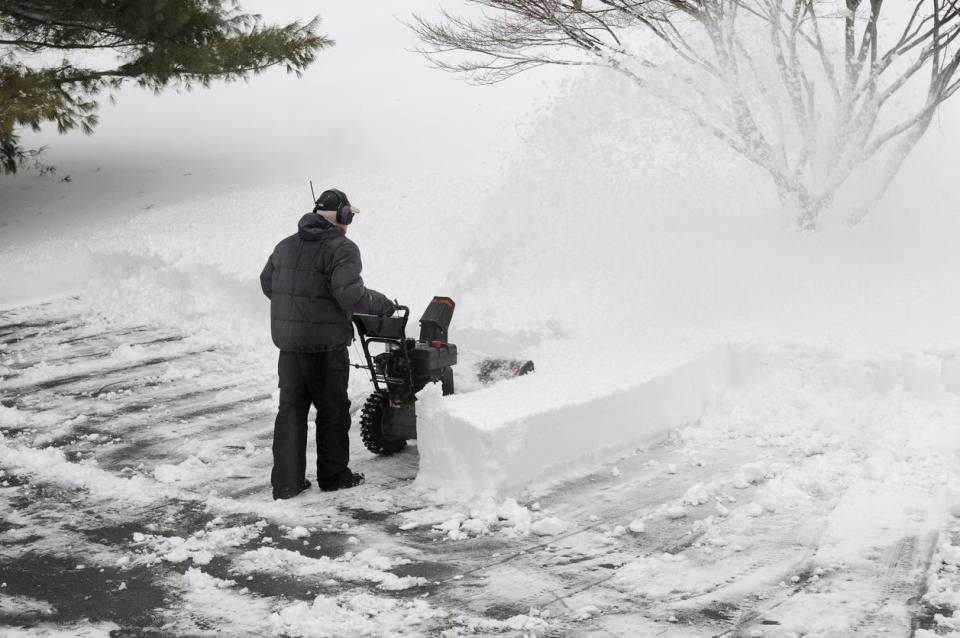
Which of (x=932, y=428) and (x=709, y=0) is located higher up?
(x=709, y=0)

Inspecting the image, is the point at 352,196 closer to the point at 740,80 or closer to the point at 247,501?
the point at 740,80

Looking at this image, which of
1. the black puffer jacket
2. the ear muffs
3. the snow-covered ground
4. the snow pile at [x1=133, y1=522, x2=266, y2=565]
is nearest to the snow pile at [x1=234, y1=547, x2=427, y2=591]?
the snow-covered ground

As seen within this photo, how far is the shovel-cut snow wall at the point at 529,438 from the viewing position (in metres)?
5.13

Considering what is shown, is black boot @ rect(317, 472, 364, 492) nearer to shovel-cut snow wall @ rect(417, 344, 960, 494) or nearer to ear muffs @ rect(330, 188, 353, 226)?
shovel-cut snow wall @ rect(417, 344, 960, 494)

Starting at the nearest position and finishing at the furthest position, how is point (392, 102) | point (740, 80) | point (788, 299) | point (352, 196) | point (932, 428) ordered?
point (932, 428) < point (788, 299) < point (740, 80) < point (352, 196) < point (392, 102)

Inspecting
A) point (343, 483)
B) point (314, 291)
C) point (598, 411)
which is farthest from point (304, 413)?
point (598, 411)

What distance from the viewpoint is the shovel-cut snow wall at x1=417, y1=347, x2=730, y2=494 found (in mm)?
5129

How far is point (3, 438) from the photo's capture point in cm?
628

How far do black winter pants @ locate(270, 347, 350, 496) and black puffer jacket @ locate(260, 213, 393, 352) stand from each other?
105 mm

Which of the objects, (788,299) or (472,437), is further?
(788,299)

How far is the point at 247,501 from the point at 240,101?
16.8m

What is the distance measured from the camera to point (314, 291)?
5180 millimetres

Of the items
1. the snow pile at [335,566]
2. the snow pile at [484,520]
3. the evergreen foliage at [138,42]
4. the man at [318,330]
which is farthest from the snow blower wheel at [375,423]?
the evergreen foliage at [138,42]

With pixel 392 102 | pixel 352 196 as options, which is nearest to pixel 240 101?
pixel 392 102
